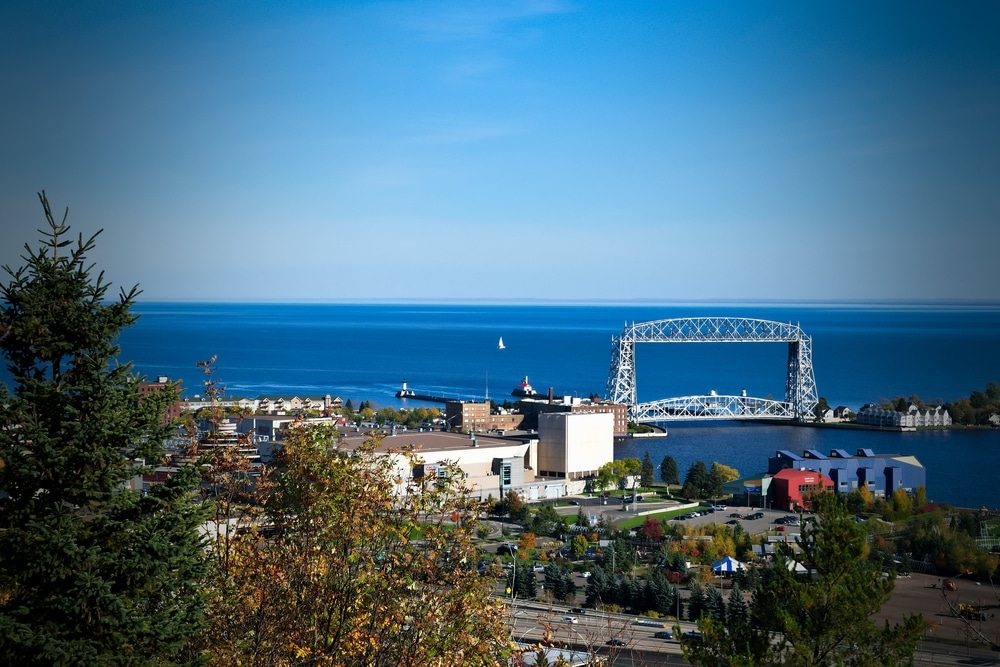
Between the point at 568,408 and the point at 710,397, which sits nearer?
the point at 568,408

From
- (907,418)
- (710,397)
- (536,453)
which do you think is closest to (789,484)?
(536,453)

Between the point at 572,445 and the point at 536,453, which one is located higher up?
the point at 572,445

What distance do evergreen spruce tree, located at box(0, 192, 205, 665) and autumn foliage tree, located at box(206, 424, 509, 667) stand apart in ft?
0.48

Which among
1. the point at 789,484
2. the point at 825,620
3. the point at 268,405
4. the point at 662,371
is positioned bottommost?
the point at 662,371

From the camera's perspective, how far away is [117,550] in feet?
7.33

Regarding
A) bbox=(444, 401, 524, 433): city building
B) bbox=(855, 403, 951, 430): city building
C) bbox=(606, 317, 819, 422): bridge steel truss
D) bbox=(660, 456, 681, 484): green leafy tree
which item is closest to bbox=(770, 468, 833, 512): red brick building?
bbox=(660, 456, 681, 484): green leafy tree

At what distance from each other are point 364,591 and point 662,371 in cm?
3979

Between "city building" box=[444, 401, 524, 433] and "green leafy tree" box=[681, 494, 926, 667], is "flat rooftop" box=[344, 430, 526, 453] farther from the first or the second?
"green leafy tree" box=[681, 494, 926, 667]

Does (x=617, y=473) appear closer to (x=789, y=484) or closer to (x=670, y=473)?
(x=670, y=473)

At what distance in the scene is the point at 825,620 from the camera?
11.1ft

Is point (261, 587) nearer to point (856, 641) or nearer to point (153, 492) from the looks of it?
point (153, 492)

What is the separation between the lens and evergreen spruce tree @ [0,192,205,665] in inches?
85.1

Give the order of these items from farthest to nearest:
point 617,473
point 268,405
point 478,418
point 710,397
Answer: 1. point 710,397
2. point 478,418
3. point 617,473
4. point 268,405

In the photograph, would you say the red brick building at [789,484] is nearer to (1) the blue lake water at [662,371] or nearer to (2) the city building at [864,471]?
(2) the city building at [864,471]
